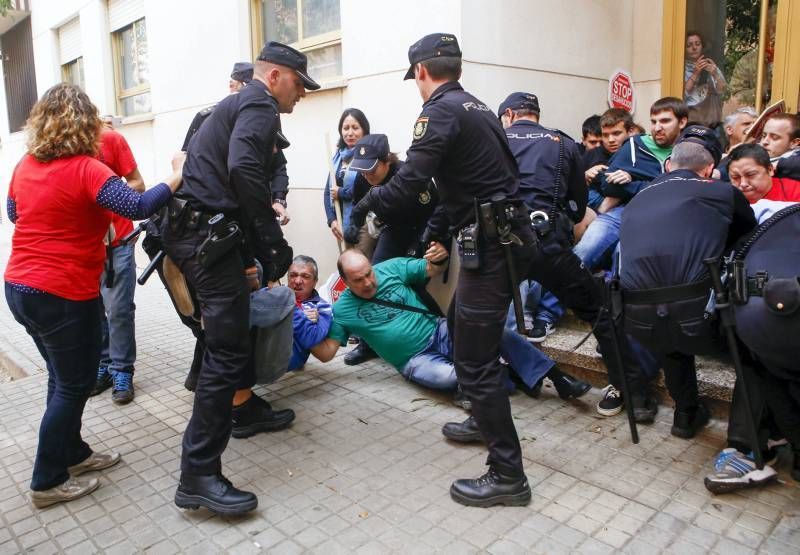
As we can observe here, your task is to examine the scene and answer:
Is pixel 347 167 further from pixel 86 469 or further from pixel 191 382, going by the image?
pixel 86 469

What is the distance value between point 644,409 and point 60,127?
3331mm

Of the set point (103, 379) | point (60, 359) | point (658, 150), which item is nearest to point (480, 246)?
point (60, 359)

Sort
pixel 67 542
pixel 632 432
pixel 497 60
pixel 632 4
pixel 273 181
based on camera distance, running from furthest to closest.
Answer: pixel 632 4, pixel 273 181, pixel 497 60, pixel 632 432, pixel 67 542

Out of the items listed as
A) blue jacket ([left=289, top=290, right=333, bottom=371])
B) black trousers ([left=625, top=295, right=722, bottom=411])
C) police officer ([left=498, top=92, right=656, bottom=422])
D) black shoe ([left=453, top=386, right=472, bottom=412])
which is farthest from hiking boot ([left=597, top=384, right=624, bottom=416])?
blue jacket ([left=289, top=290, right=333, bottom=371])

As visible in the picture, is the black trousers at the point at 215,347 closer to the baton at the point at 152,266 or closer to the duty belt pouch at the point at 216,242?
the duty belt pouch at the point at 216,242

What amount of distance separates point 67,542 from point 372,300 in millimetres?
2183

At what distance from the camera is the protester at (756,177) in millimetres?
3438

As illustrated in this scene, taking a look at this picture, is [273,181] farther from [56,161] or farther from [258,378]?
[56,161]

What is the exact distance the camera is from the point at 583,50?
5766 mm

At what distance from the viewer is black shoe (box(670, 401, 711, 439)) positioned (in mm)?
3494

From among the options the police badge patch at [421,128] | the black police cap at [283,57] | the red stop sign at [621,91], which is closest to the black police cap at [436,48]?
the police badge patch at [421,128]

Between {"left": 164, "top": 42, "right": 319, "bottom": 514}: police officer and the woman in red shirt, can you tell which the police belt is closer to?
{"left": 164, "top": 42, "right": 319, "bottom": 514}: police officer

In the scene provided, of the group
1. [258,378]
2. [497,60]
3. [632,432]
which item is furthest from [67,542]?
[497,60]

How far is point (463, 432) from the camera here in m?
3.53
